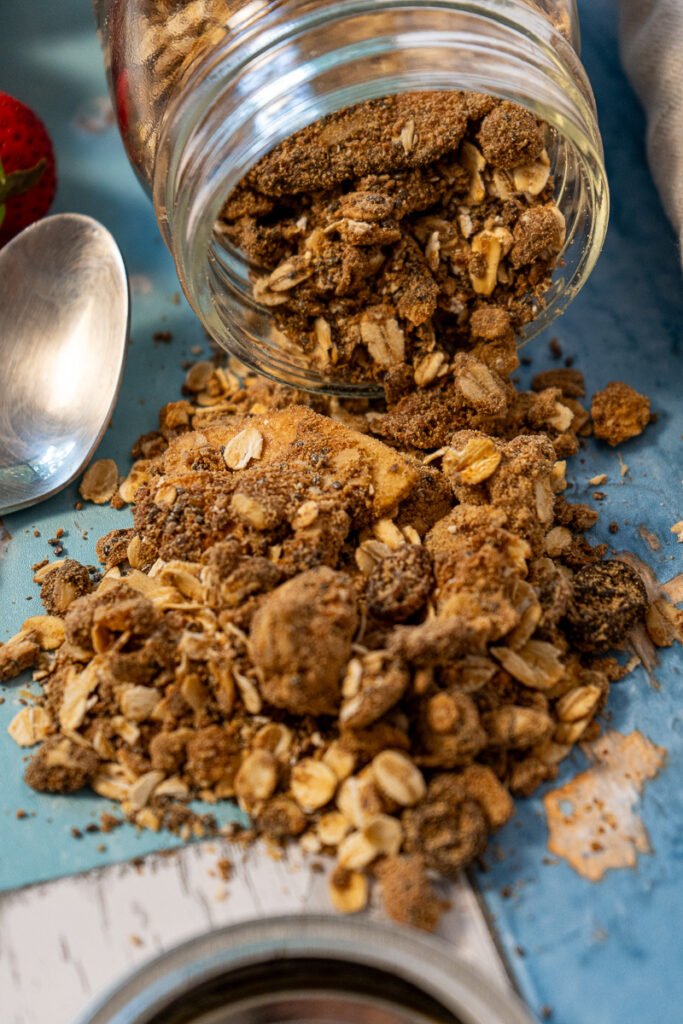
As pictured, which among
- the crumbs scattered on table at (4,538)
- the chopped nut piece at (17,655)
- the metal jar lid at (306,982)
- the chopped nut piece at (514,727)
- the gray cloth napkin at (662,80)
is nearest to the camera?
the metal jar lid at (306,982)

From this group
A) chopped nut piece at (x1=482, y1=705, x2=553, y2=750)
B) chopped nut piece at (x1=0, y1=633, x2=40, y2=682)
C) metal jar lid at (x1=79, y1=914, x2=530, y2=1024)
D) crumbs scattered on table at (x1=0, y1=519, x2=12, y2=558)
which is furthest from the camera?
crumbs scattered on table at (x1=0, y1=519, x2=12, y2=558)

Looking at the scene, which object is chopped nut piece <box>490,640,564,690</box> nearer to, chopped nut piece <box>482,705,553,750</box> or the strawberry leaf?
chopped nut piece <box>482,705,553,750</box>

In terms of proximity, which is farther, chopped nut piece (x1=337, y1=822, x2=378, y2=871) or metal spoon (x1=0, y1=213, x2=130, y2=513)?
metal spoon (x1=0, y1=213, x2=130, y2=513)

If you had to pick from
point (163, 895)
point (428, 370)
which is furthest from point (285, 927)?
point (428, 370)

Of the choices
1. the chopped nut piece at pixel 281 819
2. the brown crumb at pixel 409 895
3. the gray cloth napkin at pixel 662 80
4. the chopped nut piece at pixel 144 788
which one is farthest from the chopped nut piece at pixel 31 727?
the gray cloth napkin at pixel 662 80

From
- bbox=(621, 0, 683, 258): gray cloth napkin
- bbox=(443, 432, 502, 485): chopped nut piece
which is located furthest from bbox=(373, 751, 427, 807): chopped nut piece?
bbox=(621, 0, 683, 258): gray cloth napkin

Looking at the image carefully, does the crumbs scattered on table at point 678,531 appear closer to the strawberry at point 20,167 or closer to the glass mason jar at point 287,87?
the glass mason jar at point 287,87
